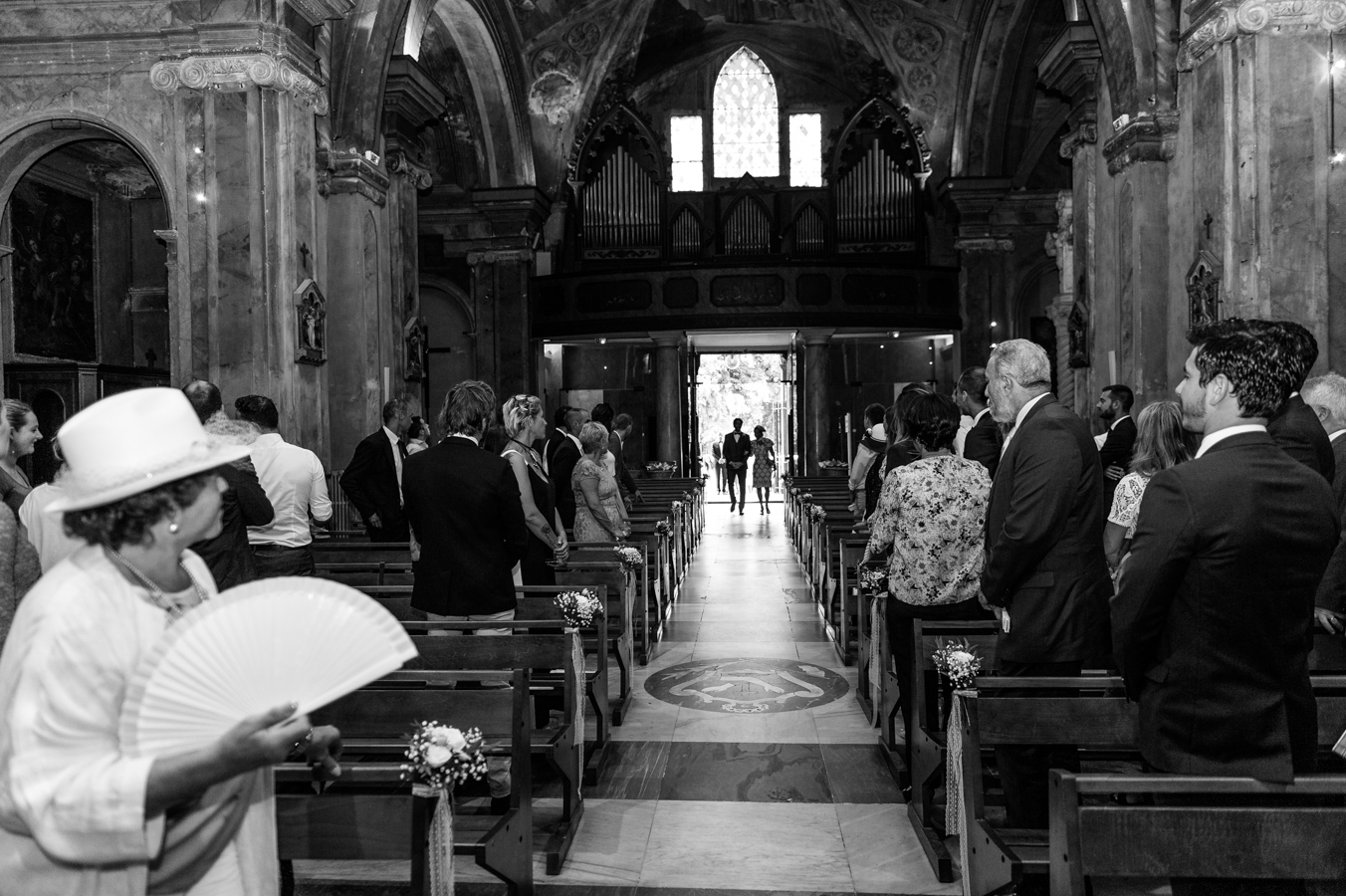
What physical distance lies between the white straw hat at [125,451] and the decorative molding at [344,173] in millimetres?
8755

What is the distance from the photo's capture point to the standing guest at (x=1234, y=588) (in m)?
2.37

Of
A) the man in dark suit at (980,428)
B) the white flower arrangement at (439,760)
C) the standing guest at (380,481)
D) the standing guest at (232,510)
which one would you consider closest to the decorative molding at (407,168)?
the standing guest at (380,481)

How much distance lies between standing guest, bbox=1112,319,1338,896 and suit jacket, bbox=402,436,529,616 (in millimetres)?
2563

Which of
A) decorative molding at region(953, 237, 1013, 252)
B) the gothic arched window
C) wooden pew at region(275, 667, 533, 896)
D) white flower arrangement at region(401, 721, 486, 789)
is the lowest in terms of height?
wooden pew at region(275, 667, 533, 896)

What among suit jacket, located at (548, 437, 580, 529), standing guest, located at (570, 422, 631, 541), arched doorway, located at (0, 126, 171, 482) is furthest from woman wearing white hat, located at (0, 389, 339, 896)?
arched doorway, located at (0, 126, 171, 482)

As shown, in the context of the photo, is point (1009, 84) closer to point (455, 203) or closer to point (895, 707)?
point (455, 203)

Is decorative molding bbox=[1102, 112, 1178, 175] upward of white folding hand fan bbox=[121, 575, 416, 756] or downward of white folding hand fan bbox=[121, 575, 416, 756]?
upward

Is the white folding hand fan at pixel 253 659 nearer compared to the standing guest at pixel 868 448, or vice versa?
the white folding hand fan at pixel 253 659

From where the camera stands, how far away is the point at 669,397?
66.8 ft

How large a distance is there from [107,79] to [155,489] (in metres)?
7.95

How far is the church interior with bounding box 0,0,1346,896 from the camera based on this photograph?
229 inches

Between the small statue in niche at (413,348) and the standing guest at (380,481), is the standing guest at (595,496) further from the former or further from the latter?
the small statue in niche at (413,348)

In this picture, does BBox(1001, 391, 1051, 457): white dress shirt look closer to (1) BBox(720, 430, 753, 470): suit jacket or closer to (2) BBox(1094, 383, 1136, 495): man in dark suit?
(2) BBox(1094, 383, 1136, 495): man in dark suit

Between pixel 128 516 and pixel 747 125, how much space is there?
21950mm
